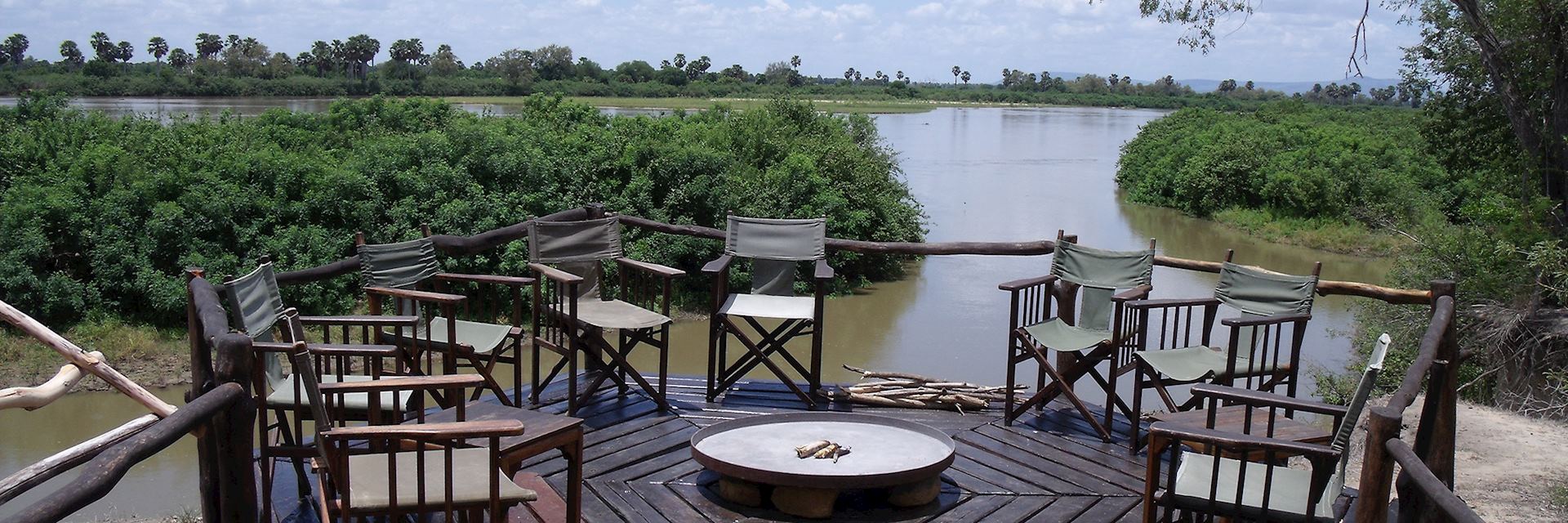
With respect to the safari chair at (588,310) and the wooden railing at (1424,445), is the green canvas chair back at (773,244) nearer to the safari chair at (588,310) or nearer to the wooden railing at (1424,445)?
the safari chair at (588,310)

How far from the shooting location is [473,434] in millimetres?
2535

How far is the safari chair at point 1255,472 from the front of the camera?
9.20ft

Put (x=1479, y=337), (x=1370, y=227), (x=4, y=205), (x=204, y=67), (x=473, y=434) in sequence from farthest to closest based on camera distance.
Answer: (x=204, y=67), (x=1370, y=227), (x=4, y=205), (x=1479, y=337), (x=473, y=434)

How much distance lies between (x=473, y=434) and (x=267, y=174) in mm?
11134

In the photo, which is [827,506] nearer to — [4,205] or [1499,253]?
[1499,253]

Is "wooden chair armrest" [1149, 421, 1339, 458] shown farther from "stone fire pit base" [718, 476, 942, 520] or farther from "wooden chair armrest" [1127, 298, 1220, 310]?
"wooden chair armrest" [1127, 298, 1220, 310]

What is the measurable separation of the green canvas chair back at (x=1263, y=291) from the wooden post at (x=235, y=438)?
3.49m

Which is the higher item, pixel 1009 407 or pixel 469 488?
pixel 469 488

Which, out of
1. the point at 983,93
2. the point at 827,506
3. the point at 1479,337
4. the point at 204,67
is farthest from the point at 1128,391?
the point at 983,93

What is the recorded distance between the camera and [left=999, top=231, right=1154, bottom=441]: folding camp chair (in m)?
4.65

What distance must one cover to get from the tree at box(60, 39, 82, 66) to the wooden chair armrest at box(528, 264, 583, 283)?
53.4 m

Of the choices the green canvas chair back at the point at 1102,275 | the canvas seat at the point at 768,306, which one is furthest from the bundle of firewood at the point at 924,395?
the green canvas chair back at the point at 1102,275

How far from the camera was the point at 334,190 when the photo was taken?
12445mm

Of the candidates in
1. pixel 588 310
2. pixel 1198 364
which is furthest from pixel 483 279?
pixel 1198 364
